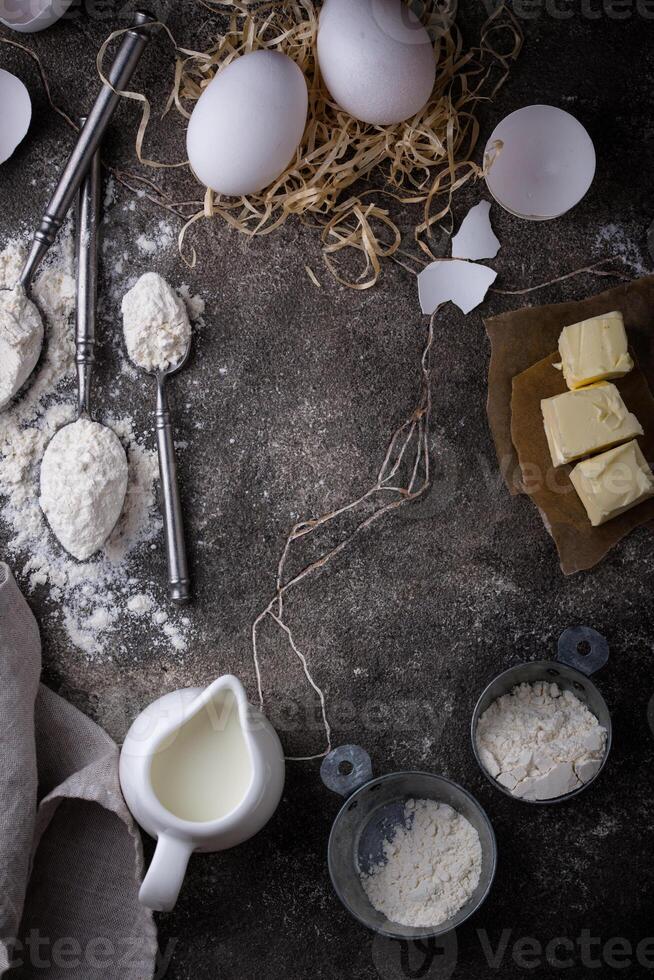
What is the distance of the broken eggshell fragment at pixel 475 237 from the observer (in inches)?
43.4

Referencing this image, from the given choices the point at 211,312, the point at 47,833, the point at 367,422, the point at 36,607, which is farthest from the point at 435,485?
the point at 47,833

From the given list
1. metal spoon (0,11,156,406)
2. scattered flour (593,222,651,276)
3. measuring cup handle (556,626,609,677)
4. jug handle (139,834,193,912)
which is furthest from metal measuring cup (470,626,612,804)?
metal spoon (0,11,156,406)

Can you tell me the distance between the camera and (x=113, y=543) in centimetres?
108

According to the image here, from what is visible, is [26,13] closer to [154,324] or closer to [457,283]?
[154,324]

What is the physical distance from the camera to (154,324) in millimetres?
1054

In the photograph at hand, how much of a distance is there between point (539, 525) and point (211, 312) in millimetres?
515

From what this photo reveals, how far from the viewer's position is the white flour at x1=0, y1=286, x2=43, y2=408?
1.03 metres

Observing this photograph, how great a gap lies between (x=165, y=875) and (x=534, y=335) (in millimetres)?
787

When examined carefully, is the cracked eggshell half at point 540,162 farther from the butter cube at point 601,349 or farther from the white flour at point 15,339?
the white flour at point 15,339

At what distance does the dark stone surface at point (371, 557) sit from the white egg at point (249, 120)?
0.11 meters

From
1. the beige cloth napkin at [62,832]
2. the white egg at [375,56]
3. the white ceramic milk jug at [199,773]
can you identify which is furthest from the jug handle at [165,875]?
the white egg at [375,56]

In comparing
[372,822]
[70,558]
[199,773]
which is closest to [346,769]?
[372,822]

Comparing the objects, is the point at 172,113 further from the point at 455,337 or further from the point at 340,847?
the point at 340,847

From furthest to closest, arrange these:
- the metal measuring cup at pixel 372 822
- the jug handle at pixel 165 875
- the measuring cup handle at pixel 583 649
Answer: the measuring cup handle at pixel 583 649, the metal measuring cup at pixel 372 822, the jug handle at pixel 165 875
